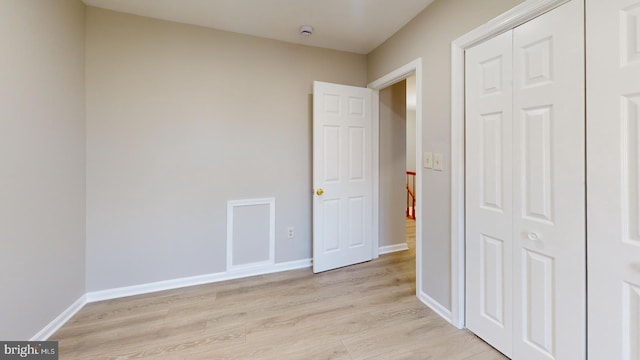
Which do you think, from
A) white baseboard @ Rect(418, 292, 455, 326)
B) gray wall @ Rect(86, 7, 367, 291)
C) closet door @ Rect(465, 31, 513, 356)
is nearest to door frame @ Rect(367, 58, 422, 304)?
white baseboard @ Rect(418, 292, 455, 326)

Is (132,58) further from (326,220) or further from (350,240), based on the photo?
(350,240)

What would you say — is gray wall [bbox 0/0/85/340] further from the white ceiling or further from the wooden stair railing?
the wooden stair railing

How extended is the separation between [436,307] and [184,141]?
2623 mm

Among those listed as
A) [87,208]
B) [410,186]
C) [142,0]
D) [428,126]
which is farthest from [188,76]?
[410,186]

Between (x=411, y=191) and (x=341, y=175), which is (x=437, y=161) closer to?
(x=341, y=175)

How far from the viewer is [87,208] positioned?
218cm

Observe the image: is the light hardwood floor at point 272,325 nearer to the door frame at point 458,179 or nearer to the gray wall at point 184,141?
the door frame at point 458,179

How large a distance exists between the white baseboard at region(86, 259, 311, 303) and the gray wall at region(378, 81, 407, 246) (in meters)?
1.18

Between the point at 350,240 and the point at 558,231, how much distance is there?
1909 millimetres

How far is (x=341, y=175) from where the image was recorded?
2.86 metres

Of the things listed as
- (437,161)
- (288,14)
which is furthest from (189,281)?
(288,14)

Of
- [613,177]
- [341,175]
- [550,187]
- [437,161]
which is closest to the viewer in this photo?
[613,177]

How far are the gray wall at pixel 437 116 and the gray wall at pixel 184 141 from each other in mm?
1185

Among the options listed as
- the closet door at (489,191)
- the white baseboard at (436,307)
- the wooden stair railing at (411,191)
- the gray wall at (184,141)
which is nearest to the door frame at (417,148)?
the white baseboard at (436,307)
